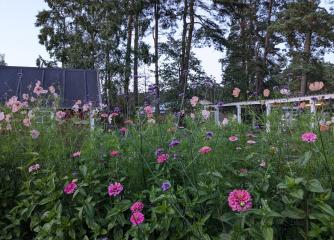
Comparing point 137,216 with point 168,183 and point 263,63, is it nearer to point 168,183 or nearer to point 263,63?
point 168,183

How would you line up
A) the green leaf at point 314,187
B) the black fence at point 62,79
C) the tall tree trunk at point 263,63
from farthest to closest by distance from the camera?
the tall tree trunk at point 263,63, the black fence at point 62,79, the green leaf at point 314,187

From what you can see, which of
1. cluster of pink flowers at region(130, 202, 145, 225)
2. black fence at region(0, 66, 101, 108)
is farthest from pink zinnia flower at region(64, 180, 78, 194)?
black fence at region(0, 66, 101, 108)

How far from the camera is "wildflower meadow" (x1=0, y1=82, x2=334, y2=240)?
1.46 metres

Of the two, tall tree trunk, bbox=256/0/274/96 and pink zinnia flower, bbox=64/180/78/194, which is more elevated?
tall tree trunk, bbox=256/0/274/96

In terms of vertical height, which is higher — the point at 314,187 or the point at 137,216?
the point at 314,187

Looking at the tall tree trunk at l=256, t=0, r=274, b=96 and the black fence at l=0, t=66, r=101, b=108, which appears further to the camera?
the tall tree trunk at l=256, t=0, r=274, b=96

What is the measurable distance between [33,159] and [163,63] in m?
20.0

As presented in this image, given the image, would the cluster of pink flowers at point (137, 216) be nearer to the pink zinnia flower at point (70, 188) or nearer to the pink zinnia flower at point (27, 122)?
the pink zinnia flower at point (70, 188)

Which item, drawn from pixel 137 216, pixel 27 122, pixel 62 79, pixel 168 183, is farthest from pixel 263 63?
pixel 137 216

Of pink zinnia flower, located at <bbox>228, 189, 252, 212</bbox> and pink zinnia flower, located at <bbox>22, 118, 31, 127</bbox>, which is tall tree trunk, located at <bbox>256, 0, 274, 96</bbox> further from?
pink zinnia flower, located at <bbox>228, 189, 252, 212</bbox>

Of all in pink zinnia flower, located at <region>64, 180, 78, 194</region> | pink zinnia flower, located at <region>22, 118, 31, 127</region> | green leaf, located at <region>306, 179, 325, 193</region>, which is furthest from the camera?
pink zinnia flower, located at <region>22, 118, 31, 127</region>

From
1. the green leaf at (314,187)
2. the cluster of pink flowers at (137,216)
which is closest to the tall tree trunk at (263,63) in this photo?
the green leaf at (314,187)

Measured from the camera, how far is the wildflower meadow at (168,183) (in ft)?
4.81

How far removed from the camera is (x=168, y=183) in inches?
61.6
